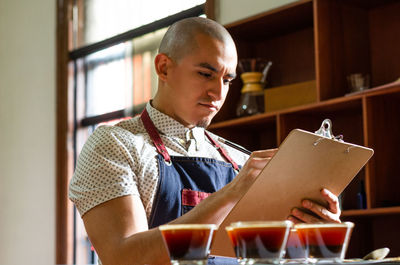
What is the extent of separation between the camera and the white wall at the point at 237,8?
12.9ft

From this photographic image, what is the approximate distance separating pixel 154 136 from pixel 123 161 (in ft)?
0.66

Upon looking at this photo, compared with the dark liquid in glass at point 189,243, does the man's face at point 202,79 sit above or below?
above

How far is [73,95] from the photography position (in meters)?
5.47

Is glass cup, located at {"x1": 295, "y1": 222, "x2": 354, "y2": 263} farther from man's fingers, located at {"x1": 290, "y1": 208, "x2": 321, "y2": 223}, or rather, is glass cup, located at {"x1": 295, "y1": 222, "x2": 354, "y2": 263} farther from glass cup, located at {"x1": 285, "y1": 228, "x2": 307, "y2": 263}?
man's fingers, located at {"x1": 290, "y1": 208, "x2": 321, "y2": 223}

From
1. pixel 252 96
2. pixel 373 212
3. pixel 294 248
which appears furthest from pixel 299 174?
pixel 252 96

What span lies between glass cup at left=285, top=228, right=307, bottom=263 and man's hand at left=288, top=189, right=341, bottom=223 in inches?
16.6

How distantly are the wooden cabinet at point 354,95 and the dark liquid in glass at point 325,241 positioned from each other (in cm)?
179

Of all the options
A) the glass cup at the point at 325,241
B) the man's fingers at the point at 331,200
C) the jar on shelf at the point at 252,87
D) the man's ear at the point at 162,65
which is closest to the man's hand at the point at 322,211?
the man's fingers at the point at 331,200

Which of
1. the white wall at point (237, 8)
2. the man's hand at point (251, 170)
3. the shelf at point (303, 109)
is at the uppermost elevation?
the white wall at point (237, 8)

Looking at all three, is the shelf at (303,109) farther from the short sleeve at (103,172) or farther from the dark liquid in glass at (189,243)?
the dark liquid in glass at (189,243)

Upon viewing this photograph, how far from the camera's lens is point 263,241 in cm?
108

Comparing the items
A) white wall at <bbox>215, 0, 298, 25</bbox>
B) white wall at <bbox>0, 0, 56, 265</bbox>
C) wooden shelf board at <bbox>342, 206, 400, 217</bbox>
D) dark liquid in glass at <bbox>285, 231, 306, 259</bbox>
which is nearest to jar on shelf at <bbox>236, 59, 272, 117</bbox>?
white wall at <bbox>215, 0, 298, 25</bbox>

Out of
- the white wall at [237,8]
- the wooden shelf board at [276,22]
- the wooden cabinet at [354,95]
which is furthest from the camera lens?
the white wall at [237,8]

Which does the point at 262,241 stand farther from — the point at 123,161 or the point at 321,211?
the point at 123,161
